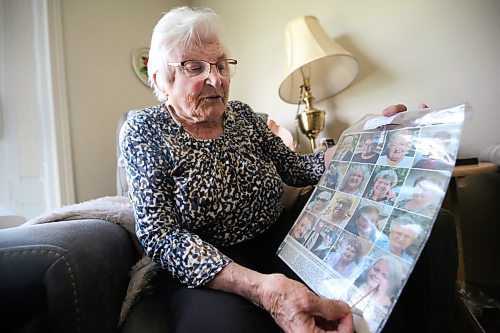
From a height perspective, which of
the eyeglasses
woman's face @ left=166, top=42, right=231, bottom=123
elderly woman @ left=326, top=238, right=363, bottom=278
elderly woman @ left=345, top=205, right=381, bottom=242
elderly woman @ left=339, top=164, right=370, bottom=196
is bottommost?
elderly woman @ left=326, top=238, right=363, bottom=278

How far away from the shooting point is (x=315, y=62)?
1.31m

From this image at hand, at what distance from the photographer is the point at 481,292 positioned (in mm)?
1006

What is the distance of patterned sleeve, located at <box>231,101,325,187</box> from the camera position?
2.72ft

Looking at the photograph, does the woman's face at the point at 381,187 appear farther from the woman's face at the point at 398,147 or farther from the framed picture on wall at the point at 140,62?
the framed picture on wall at the point at 140,62

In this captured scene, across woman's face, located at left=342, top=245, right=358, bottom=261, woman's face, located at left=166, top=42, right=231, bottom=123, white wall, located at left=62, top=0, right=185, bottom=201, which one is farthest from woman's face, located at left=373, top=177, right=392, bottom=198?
white wall, located at left=62, top=0, right=185, bottom=201

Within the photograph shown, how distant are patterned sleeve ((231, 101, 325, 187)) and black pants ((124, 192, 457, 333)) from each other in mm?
296

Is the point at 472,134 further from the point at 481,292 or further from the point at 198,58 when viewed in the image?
the point at 198,58

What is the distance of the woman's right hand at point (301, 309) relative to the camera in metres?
0.42

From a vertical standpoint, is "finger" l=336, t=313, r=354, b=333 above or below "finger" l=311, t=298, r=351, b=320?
below

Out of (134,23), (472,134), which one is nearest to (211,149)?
(472,134)

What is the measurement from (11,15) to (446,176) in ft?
5.85

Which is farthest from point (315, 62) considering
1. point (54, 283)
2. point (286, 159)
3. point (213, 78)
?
point (54, 283)

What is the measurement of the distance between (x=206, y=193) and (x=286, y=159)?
311 mm

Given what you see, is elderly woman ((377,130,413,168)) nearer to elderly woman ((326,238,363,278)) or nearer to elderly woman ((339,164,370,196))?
elderly woman ((339,164,370,196))
